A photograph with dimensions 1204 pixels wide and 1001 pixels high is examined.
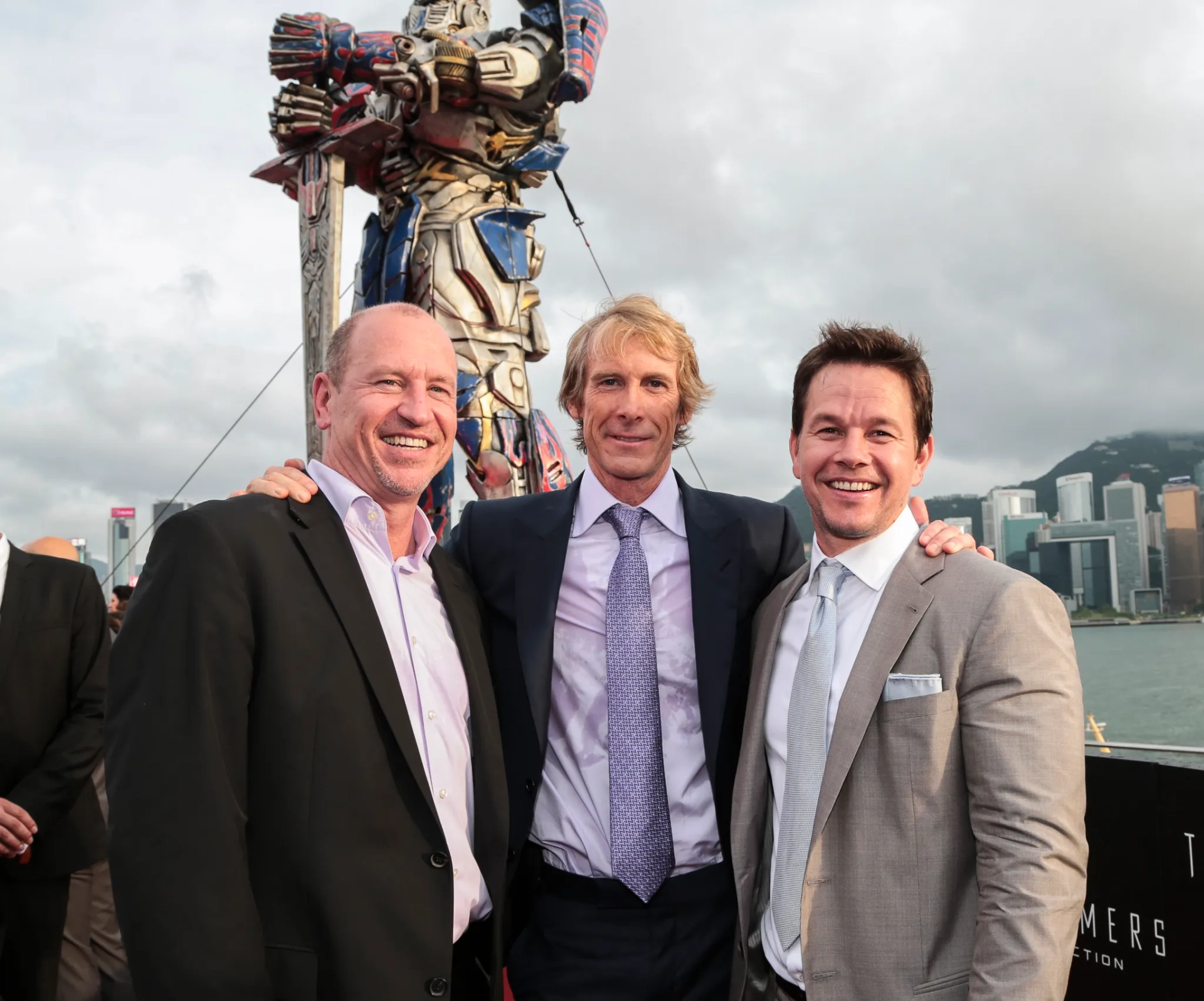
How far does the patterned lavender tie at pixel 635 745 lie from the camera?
2344 millimetres

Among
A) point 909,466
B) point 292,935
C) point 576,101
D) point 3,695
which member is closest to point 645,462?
point 909,466

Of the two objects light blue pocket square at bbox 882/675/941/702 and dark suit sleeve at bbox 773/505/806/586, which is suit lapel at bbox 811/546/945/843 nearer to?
light blue pocket square at bbox 882/675/941/702

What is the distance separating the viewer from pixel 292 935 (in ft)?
5.94

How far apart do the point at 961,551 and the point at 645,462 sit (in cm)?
90

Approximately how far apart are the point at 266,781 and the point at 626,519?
117 cm

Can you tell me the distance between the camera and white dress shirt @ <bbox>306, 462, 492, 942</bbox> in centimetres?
207

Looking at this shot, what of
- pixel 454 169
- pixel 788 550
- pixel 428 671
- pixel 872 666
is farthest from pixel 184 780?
pixel 454 169

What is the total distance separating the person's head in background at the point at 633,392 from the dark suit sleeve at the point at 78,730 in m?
1.72

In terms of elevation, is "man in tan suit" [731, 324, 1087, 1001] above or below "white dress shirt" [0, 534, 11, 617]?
below

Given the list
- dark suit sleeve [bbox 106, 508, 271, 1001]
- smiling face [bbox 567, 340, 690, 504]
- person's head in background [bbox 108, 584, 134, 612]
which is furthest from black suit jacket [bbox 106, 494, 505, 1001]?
person's head in background [bbox 108, 584, 134, 612]

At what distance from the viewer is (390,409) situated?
2.25m

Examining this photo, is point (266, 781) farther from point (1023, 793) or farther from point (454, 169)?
point (454, 169)

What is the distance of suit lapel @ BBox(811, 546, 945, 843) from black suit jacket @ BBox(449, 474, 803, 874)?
0.54m

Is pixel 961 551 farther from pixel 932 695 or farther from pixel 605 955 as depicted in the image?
pixel 605 955
